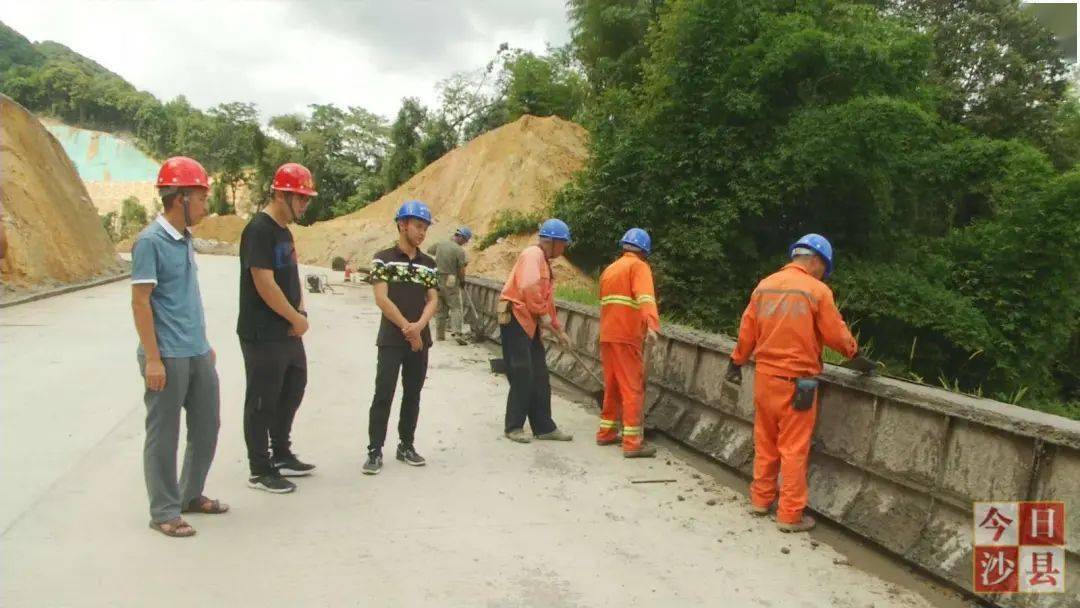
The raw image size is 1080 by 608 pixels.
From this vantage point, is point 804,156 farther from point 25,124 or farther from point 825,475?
point 25,124

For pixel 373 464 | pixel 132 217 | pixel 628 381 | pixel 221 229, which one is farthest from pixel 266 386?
pixel 132 217

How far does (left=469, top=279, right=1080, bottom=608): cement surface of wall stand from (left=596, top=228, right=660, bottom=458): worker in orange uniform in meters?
0.70

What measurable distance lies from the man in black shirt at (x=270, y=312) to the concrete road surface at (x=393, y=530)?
1.36 feet

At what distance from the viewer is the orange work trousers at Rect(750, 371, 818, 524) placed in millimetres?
4742

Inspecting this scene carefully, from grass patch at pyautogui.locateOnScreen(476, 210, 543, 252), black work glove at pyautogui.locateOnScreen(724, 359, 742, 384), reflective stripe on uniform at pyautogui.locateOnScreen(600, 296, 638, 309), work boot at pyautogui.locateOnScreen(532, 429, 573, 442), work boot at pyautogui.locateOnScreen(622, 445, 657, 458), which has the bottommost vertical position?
work boot at pyautogui.locateOnScreen(532, 429, 573, 442)

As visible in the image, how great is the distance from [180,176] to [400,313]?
1768 millimetres

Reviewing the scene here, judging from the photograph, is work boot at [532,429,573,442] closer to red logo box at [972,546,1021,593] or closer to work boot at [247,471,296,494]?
work boot at [247,471,296,494]

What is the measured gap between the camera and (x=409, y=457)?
18.7 ft

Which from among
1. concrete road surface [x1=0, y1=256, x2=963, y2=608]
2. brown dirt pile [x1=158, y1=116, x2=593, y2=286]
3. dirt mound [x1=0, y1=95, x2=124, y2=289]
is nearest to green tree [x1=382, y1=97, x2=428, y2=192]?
brown dirt pile [x1=158, y1=116, x2=593, y2=286]

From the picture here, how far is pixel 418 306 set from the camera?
5508 mm

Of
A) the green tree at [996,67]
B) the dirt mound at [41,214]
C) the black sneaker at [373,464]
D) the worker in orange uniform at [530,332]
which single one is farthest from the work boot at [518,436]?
the green tree at [996,67]

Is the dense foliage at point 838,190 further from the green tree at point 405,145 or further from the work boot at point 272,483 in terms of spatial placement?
the green tree at point 405,145

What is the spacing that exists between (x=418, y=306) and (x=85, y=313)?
10.4 meters

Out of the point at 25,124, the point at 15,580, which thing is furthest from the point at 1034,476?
the point at 25,124
